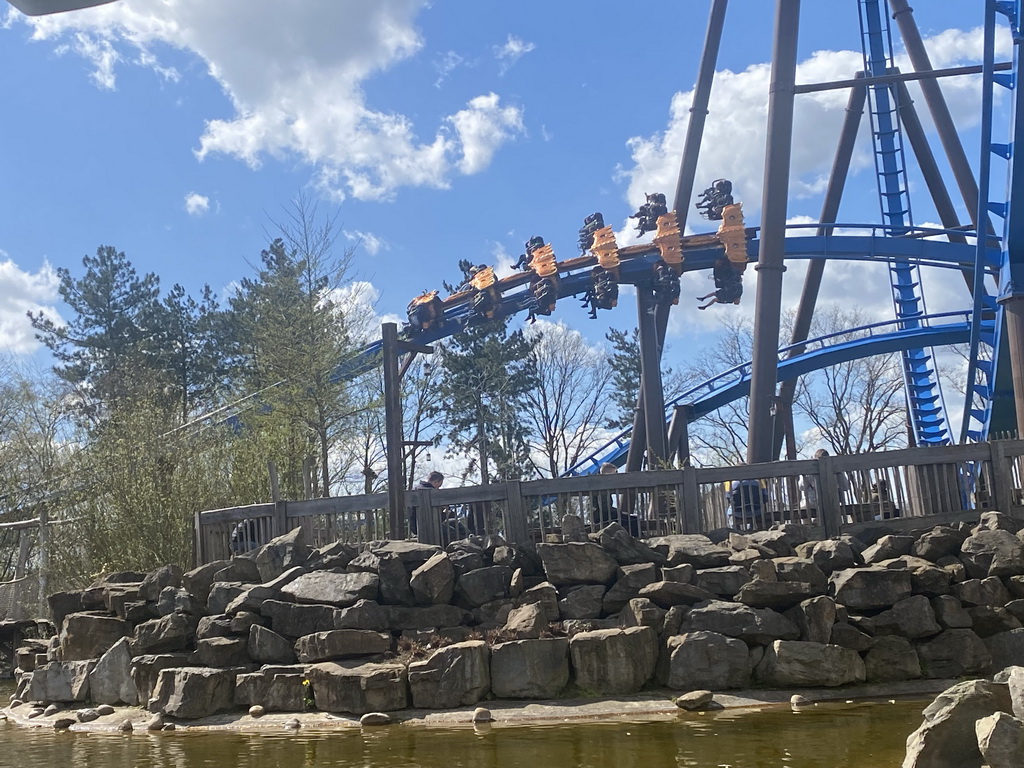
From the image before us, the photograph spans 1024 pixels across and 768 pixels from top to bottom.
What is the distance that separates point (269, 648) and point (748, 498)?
5.24 m

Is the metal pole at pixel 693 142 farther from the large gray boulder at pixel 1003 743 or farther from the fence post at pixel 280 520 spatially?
the large gray boulder at pixel 1003 743

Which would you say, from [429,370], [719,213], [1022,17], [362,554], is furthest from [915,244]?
[429,370]

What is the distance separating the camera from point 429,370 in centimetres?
3541

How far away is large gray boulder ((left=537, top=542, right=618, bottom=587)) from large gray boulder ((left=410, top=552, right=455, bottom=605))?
0.93 m

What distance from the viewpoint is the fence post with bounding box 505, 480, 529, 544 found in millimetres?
10180

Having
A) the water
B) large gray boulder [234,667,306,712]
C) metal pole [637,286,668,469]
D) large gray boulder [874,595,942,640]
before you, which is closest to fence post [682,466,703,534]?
large gray boulder [874,595,942,640]

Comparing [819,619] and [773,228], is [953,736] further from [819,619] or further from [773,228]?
[773,228]

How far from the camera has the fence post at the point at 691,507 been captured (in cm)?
996

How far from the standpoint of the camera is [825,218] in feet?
68.3

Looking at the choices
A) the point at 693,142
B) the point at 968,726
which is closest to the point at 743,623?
the point at 968,726

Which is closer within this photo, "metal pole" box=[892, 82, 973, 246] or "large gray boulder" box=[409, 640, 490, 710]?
"large gray boulder" box=[409, 640, 490, 710]

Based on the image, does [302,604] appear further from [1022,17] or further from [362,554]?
[1022,17]

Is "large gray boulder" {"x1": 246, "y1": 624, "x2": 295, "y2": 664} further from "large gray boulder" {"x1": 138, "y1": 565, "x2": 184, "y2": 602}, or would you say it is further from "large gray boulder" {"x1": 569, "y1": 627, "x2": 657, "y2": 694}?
"large gray boulder" {"x1": 569, "y1": 627, "x2": 657, "y2": 694}

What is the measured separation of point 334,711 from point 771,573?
396cm
